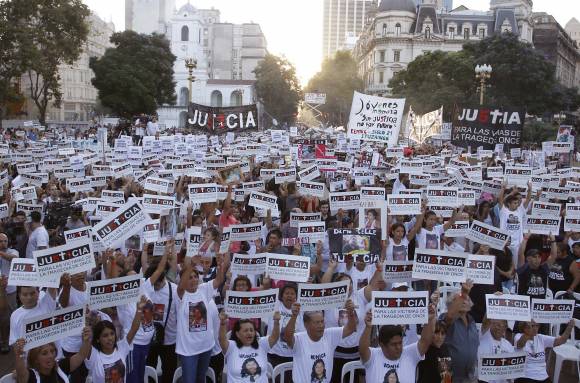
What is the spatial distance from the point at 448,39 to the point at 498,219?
3279 inches

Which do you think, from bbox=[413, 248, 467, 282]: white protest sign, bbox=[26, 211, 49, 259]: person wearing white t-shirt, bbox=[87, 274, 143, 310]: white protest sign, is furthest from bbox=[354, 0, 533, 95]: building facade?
bbox=[87, 274, 143, 310]: white protest sign

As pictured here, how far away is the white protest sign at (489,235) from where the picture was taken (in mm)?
7164

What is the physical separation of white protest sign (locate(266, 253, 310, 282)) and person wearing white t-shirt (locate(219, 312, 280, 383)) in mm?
734

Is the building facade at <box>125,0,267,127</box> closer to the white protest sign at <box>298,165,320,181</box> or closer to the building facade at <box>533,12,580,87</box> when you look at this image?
the building facade at <box>533,12,580,87</box>

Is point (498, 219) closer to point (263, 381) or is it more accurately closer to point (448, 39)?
point (263, 381)

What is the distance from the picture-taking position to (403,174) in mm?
12977

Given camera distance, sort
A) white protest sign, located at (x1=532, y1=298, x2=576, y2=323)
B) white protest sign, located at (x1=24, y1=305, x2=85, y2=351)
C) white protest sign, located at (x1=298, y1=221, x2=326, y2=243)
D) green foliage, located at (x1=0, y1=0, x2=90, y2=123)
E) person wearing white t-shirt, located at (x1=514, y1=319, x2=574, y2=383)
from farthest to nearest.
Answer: green foliage, located at (x1=0, y1=0, x2=90, y2=123) → white protest sign, located at (x1=298, y1=221, x2=326, y2=243) → white protest sign, located at (x1=532, y1=298, x2=576, y2=323) → person wearing white t-shirt, located at (x1=514, y1=319, x2=574, y2=383) → white protest sign, located at (x1=24, y1=305, x2=85, y2=351)

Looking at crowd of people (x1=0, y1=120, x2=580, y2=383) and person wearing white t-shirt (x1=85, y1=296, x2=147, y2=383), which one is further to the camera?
crowd of people (x1=0, y1=120, x2=580, y2=383)

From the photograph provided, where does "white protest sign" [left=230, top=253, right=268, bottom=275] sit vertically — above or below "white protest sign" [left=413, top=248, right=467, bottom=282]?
below

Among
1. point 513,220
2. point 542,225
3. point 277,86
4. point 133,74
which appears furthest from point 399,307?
point 277,86

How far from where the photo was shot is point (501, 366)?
216 inches

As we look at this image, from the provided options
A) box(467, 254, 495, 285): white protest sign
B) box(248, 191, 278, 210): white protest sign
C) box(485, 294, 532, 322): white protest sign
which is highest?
box(248, 191, 278, 210): white protest sign

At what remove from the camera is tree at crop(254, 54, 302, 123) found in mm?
70938

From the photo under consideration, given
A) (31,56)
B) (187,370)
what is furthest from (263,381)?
(31,56)
